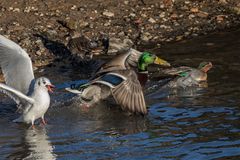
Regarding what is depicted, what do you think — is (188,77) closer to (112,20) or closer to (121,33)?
(121,33)

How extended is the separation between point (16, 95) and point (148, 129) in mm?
1817

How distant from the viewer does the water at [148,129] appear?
8.81 meters

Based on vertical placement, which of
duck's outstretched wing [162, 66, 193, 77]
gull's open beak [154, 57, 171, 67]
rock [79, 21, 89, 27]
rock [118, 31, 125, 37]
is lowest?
duck's outstretched wing [162, 66, 193, 77]

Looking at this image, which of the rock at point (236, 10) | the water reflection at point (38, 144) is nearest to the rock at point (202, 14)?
the rock at point (236, 10)

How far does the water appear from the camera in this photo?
28.9 feet

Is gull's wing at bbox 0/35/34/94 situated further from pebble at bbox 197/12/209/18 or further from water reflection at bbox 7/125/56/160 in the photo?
pebble at bbox 197/12/209/18

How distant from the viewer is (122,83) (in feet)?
35.1

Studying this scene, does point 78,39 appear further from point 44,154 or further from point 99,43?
point 44,154

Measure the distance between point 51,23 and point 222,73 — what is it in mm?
3589

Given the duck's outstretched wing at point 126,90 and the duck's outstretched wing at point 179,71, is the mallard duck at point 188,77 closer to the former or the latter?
the duck's outstretched wing at point 179,71

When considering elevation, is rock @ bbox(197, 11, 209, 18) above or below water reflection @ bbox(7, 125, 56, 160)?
above

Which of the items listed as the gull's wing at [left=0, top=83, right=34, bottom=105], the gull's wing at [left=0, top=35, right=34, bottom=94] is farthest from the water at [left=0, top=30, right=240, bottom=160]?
the gull's wing at [left=0, top=35, right=34, bottom=94]

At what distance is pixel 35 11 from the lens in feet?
47.7

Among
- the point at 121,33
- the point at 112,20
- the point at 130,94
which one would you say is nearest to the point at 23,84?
the point at 130,94
